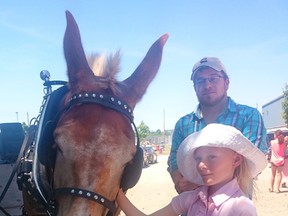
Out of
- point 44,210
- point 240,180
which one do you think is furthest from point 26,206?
point 240,180

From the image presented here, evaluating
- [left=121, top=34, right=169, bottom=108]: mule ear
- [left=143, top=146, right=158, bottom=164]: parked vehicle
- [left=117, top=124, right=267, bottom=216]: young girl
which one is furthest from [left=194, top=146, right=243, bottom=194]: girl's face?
[left=143, top=146, right=158, bottom=164]: parked vehicle

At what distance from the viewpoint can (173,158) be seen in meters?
3.03

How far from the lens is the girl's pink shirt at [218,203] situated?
2.06 meters

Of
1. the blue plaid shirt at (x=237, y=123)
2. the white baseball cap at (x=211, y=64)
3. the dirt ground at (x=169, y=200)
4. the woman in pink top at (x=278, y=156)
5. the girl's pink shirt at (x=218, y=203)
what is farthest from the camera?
the woman in pink top at (x=278, y=156)

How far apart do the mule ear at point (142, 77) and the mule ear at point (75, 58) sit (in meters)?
0.29

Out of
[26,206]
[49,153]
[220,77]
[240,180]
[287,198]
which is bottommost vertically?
[287,198]

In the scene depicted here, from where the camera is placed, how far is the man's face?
2.89 m

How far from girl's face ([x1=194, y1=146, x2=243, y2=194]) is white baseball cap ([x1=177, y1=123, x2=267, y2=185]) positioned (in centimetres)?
5

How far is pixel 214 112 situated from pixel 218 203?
1.05 m

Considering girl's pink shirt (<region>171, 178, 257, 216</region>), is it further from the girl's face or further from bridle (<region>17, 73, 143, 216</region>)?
bridle (<region>17, 73, 143, 216</region>)

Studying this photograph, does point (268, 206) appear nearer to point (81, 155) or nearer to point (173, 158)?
point (173, 158)

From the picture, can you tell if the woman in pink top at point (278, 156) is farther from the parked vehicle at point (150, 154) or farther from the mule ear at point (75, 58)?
the parked vehicle at point (150, 154)

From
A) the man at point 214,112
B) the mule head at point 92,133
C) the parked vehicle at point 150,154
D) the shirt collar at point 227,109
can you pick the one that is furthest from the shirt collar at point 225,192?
the parked vehicle at point 150,154

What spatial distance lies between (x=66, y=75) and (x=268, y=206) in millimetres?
7994
